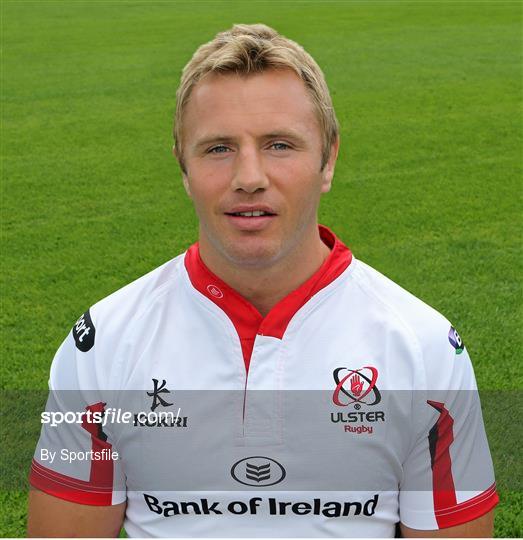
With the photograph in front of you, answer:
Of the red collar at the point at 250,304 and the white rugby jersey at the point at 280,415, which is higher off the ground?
the red collar at the point at 250,304

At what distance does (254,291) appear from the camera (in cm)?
216

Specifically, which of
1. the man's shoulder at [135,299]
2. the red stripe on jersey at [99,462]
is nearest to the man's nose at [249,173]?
the man's shoulder at [135,299]

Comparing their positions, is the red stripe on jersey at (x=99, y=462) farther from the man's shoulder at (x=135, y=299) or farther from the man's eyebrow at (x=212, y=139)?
the man's eyebrow at (x=212, y=139)

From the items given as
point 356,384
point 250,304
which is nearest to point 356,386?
point 356,384

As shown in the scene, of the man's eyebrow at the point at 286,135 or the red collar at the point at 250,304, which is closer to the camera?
the man's eyebrow at the point at 286,135

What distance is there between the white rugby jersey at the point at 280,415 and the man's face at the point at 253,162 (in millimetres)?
174

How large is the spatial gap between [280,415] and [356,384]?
210mm

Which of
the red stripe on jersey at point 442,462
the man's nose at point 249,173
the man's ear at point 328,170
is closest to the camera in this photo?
the man's nose at point 249,173

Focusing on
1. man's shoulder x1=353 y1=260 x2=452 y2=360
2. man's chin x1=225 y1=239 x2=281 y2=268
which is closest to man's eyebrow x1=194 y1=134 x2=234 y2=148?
man's chin x1=225 y1=239 x2=281 y2=268

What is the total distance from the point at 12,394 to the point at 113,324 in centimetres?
285

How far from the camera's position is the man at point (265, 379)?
203cm

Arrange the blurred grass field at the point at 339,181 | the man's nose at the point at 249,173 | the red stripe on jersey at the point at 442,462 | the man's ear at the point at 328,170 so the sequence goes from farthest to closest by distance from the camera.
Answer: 1. the blurred grass field at the point at 339,181
2. the man's ear at the point at 328,170
3. the red stripe on jersey at the point at 442,462
4. the man's nose at the point at 249,173

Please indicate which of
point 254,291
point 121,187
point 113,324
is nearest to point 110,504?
point 113,324

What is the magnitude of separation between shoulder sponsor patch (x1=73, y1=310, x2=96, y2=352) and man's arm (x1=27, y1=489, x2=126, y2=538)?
42cm
